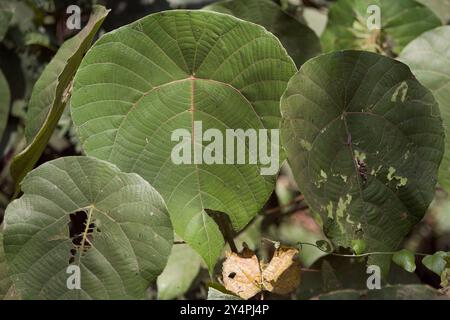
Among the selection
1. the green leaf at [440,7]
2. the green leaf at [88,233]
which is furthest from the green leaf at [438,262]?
the green leaf at [440,7]

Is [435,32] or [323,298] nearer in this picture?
[323,298]

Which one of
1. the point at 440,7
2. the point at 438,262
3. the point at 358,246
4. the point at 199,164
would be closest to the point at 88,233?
the point at 199,164

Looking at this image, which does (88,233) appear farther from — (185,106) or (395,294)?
(395,294)

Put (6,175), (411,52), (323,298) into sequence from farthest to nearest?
(6,175), (411,52), (323,298)

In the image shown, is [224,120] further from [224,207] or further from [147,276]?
[147,276]

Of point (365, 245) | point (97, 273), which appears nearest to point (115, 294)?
point (97, 273)

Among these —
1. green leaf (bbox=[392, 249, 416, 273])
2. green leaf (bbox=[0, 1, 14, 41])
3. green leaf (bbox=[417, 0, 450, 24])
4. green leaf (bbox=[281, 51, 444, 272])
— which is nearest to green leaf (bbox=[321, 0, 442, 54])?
green leaf (bbox=[417, 0, 450, 24])
